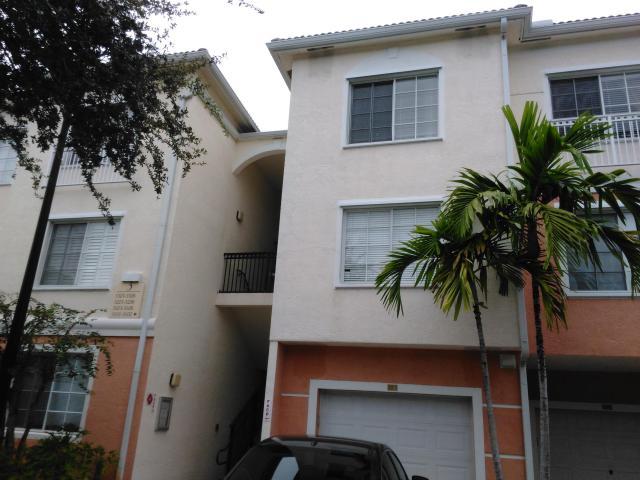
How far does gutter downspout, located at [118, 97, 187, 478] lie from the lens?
28.3 ft

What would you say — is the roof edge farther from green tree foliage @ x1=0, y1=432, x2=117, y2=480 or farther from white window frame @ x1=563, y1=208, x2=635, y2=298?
white window frame @ x1=563, y1=208, x2=635, y2=298

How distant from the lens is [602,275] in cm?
873

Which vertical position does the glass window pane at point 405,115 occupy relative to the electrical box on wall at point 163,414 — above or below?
above

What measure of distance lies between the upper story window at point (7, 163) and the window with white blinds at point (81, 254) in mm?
1984

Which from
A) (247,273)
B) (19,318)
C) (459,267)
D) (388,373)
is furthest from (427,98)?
(19,318)

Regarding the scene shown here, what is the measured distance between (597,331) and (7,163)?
12.2 m

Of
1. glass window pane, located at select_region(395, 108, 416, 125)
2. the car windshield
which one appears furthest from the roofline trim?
the car windshield

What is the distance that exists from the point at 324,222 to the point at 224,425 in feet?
16.4

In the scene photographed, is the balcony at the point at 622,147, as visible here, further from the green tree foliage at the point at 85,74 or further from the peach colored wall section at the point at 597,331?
the green tree foliage at the point at 85,74

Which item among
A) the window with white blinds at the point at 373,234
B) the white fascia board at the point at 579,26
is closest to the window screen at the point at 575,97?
the white fascia board at the point at 579,26

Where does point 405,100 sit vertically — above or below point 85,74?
above

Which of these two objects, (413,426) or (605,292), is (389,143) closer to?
(605,292)

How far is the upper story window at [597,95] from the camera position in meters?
9.93

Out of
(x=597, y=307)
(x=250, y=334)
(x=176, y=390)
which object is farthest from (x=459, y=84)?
(x=176, y=390)
